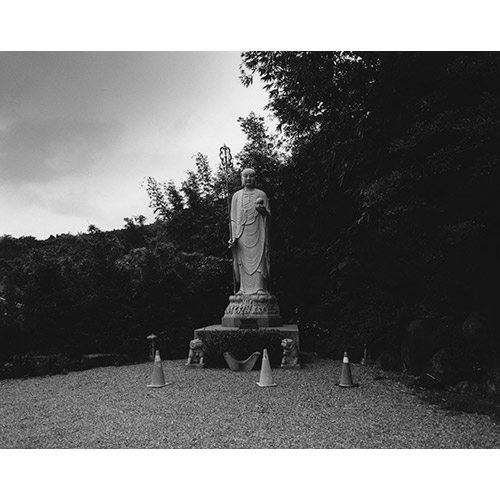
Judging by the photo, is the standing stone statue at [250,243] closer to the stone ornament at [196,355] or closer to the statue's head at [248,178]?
the statue's head at [248,178]

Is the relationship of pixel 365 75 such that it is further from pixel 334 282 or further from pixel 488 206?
pixel 334 282

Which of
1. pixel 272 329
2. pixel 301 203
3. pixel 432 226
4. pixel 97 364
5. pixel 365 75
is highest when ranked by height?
pixel 365 75

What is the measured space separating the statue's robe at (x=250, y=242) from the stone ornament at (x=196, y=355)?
1.59 meters

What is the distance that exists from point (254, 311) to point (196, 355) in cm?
138

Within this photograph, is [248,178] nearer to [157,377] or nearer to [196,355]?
[196,355]

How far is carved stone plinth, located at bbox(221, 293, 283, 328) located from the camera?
8.59 meters

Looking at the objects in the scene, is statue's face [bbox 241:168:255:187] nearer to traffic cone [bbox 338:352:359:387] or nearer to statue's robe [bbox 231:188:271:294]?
statue's robe [bbox 231:188:271:294]

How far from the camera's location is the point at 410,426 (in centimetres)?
458

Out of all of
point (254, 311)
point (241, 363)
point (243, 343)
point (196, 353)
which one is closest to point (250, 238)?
point (254, 311)

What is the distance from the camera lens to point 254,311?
877 centimetres

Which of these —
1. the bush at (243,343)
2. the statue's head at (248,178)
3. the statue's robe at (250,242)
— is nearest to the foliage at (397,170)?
the statue's head at (248,178)

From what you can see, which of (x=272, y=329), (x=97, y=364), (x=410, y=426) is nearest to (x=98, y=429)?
(x=410, y=426)

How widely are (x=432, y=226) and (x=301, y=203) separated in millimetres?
5556

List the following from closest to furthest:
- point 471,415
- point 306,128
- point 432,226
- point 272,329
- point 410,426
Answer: point 410,426, point 471,415, point 432,226, point 272,329, point 306,128
